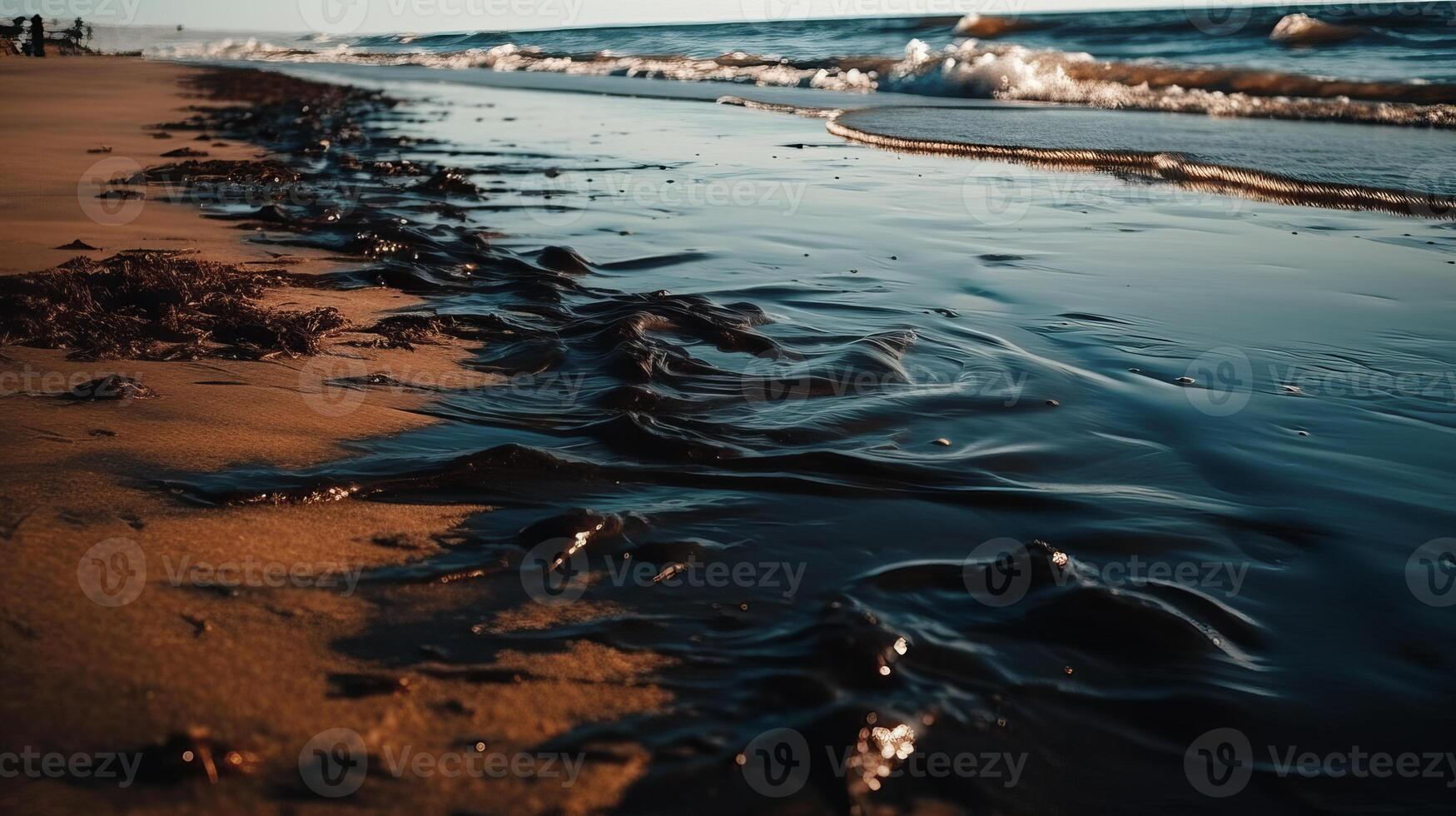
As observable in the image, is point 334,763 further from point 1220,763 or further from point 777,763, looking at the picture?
point 1220,763

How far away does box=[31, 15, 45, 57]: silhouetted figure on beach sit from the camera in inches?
795

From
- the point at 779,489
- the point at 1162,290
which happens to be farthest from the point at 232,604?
the point at 1162,290

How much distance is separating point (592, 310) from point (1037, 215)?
3284mm

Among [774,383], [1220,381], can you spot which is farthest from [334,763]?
[1220,381]

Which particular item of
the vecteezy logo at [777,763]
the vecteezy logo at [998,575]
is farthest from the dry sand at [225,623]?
the vecteezy logo at [998,575]

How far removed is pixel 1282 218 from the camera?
5762 mm

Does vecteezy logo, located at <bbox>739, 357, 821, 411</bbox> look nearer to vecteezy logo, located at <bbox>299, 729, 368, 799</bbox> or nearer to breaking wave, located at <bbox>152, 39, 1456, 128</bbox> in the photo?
vecteezy logo, located at <bbox>299, 729, 368, 799</bbox>

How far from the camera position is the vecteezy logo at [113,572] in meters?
1.52

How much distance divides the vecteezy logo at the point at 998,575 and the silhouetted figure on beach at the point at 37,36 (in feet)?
80.4

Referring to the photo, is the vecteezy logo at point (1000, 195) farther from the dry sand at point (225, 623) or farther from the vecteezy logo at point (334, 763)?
the vecteezy logo at point (334, 763)

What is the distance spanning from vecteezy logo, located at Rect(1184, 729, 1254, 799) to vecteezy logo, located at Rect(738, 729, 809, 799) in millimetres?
537

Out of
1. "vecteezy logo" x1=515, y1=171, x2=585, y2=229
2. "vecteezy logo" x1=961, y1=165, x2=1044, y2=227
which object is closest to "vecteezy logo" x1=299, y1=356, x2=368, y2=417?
"vecteezy logo" x1=515, y1=171, x2=585, y2=229

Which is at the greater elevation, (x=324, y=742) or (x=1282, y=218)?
(x=1282, y=218)

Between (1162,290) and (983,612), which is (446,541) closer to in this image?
(983,612)
